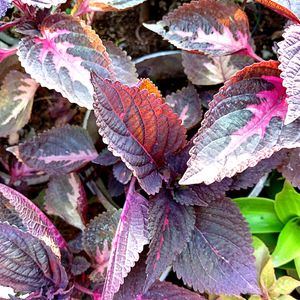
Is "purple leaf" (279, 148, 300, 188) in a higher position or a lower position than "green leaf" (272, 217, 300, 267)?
higher

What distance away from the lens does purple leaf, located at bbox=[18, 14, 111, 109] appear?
0.79 meters

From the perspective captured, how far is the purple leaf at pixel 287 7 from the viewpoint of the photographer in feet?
2.35

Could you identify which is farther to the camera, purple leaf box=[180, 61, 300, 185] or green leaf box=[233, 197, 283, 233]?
green leaf box=[233, 197, 283, 233]

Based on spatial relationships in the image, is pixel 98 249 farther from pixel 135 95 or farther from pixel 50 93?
pixel 50 93

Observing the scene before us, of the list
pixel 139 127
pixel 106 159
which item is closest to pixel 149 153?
pixel 139 127

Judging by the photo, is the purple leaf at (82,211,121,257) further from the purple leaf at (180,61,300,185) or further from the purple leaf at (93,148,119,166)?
the purple leaf at (180,61,300,185)

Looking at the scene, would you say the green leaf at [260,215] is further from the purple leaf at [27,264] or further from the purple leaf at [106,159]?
the purple leaf at [27,264]

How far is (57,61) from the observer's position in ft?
2.69

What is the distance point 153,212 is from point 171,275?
0.34 m

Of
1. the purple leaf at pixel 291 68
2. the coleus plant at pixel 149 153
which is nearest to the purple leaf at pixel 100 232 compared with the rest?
the coleus plant at pixel 149 153

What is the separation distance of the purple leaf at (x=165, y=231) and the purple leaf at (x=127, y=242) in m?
0.02

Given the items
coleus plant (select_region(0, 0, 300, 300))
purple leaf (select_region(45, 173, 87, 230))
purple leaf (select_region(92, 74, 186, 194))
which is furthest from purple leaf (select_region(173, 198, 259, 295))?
purple leaf (select_region(45, 173, 87, 230))

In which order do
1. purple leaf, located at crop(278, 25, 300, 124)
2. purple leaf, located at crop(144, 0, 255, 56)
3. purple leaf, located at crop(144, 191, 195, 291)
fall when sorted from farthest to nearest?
1. purple leaf, located at crop(144, 0, 255, 56)
2. purple leaf, located at crop(144, 191, 195, 291)
3. purple leaf, located at crop(278, 25, 300, 124)

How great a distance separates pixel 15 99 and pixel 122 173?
0.24 meters
